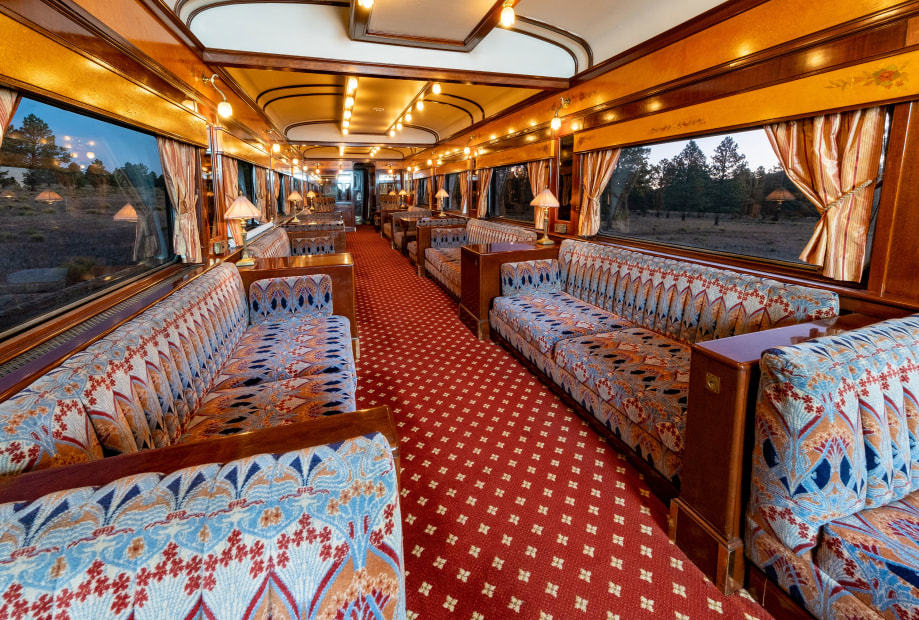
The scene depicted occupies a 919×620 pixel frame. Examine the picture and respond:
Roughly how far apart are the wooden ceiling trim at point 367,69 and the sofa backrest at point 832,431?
511 cm

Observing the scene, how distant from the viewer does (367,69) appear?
17.0 ft

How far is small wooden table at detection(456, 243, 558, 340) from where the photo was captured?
15.4 ft

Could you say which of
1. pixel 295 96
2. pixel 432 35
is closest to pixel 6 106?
pixel 432 35

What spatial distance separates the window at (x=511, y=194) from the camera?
844cm

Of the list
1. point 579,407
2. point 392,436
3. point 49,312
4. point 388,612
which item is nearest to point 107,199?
point 49,312

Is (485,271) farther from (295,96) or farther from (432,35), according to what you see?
(295,96)

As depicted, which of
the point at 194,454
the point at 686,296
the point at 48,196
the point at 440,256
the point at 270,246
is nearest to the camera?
the point at 194,454

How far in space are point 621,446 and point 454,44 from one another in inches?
192

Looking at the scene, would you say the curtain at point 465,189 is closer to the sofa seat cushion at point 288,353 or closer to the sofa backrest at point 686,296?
the sofa backrest at point 686,296

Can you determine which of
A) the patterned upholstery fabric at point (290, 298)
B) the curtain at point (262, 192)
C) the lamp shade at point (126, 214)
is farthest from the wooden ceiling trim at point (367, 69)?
the curtain at point (262, 192)

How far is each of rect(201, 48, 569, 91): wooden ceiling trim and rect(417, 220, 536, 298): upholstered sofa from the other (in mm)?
2137

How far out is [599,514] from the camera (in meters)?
2.29

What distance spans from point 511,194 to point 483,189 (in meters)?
0.86

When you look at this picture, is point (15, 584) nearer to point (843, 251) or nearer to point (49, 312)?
point (49, 312)
